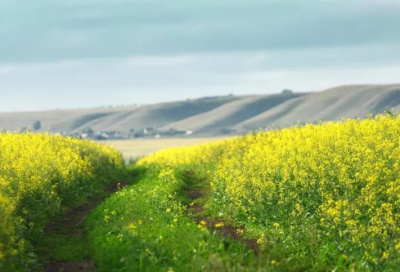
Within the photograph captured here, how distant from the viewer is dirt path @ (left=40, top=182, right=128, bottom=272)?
705 inches

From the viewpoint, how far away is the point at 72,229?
23500 millimetres

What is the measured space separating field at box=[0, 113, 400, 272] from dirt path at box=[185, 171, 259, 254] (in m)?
0.05

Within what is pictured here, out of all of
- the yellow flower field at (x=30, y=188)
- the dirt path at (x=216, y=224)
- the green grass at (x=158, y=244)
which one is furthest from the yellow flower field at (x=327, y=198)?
the yellow flower field at (x=30, y=188)

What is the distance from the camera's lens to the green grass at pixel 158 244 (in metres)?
16.0

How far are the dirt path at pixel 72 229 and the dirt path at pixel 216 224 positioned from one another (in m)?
3.34

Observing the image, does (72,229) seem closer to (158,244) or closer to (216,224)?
(216,224)

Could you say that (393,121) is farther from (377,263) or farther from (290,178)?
(377,263)

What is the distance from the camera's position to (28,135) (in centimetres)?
4000

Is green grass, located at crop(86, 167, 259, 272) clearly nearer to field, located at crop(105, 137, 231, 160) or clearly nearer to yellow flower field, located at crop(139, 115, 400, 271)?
yellow flower field, located at crop(139, 115, 400, 271)

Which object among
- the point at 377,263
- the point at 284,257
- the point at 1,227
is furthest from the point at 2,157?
the point at 377,263

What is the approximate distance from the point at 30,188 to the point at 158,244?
27.5 feet

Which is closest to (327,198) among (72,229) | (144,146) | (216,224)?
(216,224)

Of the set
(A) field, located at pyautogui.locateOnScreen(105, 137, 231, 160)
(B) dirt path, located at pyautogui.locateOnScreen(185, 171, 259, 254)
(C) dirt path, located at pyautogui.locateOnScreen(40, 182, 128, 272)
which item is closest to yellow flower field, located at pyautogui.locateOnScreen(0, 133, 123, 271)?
(C) dirt path, located at pyautogui.locateOnScreen(40, 182, 128, 272)

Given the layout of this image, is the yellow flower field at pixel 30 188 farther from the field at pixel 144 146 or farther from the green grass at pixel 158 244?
the field at pixel 144 146
